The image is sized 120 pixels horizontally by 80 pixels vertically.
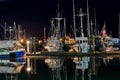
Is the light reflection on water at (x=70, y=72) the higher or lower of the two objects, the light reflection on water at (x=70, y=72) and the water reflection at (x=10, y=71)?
the higher

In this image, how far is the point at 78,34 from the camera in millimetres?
101312

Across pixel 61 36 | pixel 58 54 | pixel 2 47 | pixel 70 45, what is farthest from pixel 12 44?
pixel 61 36

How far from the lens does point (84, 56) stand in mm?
75812

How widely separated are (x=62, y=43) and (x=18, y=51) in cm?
1478

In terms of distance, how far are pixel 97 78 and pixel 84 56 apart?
3886 cm

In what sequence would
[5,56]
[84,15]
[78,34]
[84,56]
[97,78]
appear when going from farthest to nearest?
[78,34]
[84,15]
[5,56]
[84,56]
[97,78]

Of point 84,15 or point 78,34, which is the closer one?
point 84,15

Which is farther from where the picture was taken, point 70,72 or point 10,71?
point 10,71

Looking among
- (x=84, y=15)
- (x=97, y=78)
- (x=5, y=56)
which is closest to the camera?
(x=97, y=78)

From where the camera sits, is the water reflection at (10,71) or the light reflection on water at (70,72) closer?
the light reflection on water at (70,72)

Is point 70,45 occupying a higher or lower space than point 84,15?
lower

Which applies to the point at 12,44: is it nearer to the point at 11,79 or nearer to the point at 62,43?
the point at 62,43

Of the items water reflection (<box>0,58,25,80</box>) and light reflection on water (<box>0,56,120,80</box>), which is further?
water reflection (<box>0,58,25,80</box>)

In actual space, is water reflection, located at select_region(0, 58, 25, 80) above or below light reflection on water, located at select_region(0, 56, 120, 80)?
below
